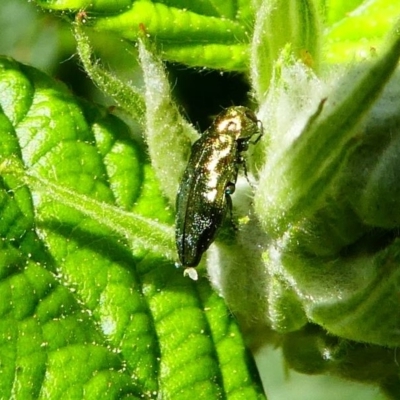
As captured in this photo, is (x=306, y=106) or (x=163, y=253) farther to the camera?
(x=163, y=253)

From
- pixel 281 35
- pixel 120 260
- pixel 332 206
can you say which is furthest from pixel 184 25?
pixel 332 206

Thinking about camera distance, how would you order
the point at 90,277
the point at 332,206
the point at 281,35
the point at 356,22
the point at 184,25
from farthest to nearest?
the point at 356,22 → the point at 184,25 → the point at 90,277 → the point at 281,35 → the point at 332,206

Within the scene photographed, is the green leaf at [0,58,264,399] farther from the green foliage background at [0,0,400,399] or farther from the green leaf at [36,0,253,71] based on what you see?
the green leaf at [36,0,253,71]

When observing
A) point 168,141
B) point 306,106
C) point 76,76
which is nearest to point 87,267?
point 168,141

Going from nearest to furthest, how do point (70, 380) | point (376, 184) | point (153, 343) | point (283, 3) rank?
point (376, 184)
point (283, 3)
point (70, 380)
point (153, 343)

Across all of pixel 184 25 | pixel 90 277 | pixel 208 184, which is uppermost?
pixel 184 25

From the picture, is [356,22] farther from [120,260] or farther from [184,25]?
[120,260]

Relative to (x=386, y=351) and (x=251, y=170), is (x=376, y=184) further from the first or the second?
(x=386, y=351)
